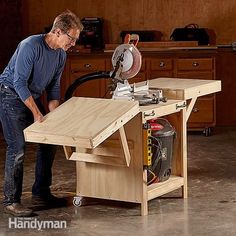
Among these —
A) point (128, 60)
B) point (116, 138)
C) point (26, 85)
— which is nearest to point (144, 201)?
point (116, 138)

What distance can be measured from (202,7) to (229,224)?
3950 mm

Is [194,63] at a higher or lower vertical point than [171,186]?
higher

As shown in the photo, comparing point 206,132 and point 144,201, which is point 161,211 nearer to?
point 144,201

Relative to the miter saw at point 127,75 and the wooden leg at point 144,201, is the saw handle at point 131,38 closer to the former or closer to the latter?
the miter saw at point 127,75

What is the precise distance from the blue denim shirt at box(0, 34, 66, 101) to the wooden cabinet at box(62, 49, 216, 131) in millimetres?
2824

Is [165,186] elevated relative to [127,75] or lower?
lower

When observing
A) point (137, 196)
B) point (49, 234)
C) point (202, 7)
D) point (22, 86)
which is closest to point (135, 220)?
point (137, 196)

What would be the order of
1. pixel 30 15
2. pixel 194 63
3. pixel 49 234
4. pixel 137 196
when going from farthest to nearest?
pixel 30 15
pixel 194 63
pixel 137 196
pixel 49 234

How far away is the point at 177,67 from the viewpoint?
810 centimetres

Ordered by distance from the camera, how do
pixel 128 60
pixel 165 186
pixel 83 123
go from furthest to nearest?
1. pixel 165 186
2. pixel 128 60
3. pixel 83 123

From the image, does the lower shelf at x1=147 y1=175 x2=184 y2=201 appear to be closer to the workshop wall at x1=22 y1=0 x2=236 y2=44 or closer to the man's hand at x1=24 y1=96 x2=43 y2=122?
the man's hand at x1=24 y1=96 x2=43 y2=122

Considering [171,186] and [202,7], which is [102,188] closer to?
[171,186]

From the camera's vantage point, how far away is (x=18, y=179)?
5258 mm

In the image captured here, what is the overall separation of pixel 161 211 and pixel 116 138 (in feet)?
2.02
